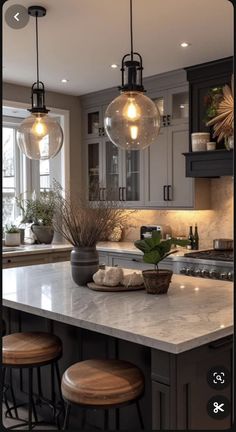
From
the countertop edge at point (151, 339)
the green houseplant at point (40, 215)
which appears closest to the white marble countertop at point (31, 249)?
the green houseplant at point (40, 215)

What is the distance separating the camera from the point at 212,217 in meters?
4.85

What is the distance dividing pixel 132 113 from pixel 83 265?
0.96 m

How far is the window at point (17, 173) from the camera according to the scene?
229 inches

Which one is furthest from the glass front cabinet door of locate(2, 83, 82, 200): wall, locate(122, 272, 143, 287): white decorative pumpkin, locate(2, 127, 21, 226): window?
locate(122, 272, 143, 287): white decorative pumpkin

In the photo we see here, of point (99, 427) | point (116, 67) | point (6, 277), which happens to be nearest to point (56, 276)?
point (6, 277)

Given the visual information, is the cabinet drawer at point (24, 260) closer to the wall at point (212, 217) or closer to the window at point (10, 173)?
the window at point (10, 173)

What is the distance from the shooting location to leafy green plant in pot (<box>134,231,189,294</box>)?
2.55 meters

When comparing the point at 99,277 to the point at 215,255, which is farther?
the point at 215,255

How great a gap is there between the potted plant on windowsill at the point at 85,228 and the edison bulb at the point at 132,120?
421 mm

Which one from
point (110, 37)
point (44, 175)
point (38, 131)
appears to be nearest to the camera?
point (38, 131)

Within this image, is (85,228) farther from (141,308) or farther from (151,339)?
(151,339)

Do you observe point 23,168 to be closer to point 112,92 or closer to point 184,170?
point 112,92

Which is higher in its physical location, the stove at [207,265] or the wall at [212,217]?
the wall at [212,217]

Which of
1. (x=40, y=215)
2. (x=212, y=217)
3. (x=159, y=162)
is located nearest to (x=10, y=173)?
(x=40, y=215)
